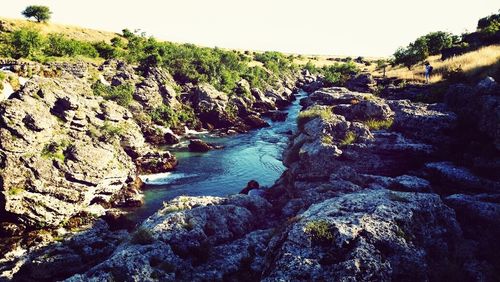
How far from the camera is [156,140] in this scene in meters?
69.6

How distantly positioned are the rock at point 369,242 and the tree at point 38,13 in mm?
158325

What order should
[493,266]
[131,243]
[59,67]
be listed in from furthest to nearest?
[59,67] → [131,243] → [493,266]

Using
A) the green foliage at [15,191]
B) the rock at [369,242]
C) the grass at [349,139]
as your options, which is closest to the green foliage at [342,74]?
the grass at [349,139]

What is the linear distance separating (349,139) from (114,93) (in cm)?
6035

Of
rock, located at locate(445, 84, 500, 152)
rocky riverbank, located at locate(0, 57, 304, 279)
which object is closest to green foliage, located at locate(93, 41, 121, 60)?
rocky riverbank, located at locate(0, 57, 304, 279)

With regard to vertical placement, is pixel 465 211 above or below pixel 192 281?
above

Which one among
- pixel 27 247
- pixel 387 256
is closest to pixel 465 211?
pixel 387 256

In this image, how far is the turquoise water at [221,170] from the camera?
44.1m

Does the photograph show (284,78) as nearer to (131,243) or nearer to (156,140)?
(156,140)

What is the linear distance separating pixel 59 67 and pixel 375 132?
221 feet

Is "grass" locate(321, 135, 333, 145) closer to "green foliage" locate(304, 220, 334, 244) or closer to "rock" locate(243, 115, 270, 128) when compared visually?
"green foliage" locate(304, 220, 334, 244)

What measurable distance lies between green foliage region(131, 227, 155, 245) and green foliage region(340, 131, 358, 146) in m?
13.7

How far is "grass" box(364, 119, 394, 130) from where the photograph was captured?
24.1 m

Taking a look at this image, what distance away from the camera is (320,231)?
39.4ft
